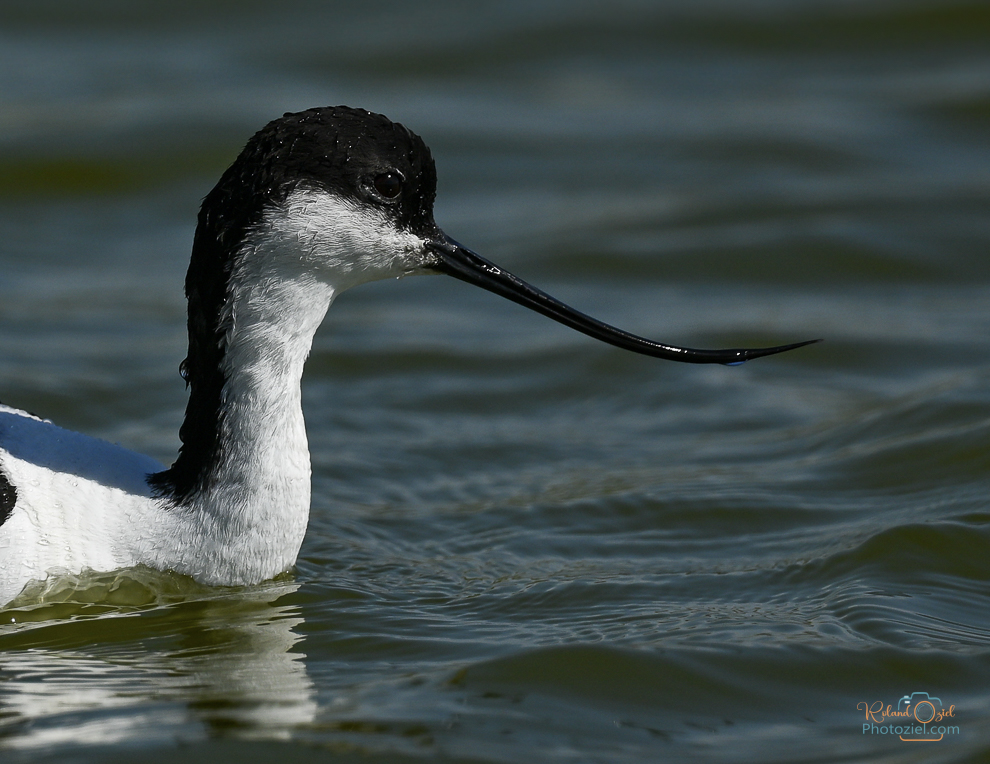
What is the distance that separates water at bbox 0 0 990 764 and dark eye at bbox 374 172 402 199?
55.8 inches

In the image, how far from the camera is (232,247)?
489 cm

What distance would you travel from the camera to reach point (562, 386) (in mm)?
7699

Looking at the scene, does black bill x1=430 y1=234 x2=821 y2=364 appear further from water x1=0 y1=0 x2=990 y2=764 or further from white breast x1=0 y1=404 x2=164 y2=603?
white breast x1=0 y1=404 x2=164 y2=603

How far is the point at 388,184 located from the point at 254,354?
704mm

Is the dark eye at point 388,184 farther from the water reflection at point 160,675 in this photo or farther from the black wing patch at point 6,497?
the black wing patch at point 6,497

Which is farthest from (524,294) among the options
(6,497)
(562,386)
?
(562,386)

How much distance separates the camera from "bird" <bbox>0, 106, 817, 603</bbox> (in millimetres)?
4863

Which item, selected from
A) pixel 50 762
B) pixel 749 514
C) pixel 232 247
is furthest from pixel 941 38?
pixel 50 762

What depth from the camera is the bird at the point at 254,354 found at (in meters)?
4.86

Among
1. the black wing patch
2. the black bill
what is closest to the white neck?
the black bill
